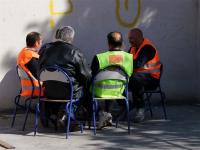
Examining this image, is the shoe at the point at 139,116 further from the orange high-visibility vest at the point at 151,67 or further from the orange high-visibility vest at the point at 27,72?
the orange high-visibility vest at the point at 27,72

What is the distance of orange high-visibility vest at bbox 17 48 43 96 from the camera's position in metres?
8.68

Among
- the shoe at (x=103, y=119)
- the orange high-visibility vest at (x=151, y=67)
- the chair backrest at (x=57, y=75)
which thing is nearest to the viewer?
the chair backrest at (x=57, y=75)

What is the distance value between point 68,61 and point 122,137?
127 cm

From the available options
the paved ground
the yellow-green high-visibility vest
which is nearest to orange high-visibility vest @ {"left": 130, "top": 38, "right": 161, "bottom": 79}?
the paved ground

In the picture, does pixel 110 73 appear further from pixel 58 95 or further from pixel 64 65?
pixel 58 95

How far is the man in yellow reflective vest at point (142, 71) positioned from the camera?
9.15 metres

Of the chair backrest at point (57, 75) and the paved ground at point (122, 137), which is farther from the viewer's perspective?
the chair backrest at point (57, 75)

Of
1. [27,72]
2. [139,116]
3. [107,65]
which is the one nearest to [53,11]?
[27,72]

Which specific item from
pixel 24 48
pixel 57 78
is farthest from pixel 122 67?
pixel 24 48

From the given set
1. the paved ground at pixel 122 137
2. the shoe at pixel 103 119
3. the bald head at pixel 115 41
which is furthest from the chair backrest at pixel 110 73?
the paved ground at pixel 122 137

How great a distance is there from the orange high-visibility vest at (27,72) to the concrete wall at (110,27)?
0.82 m

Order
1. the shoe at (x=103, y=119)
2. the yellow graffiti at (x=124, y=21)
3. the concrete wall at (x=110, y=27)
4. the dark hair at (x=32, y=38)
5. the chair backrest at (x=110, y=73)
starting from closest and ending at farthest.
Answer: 1. the chair backrest at (x=110, y=73)
2. the shoe at (x=103, y=119)
3. the dark hair at (x=32, y=38)
4. the concrete wall at (x=110, y=27)
5. the yellow graffiti at (x=124, y=21)

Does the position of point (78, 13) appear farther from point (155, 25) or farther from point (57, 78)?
point (57, 78)

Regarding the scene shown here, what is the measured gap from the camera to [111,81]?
8258 mm
